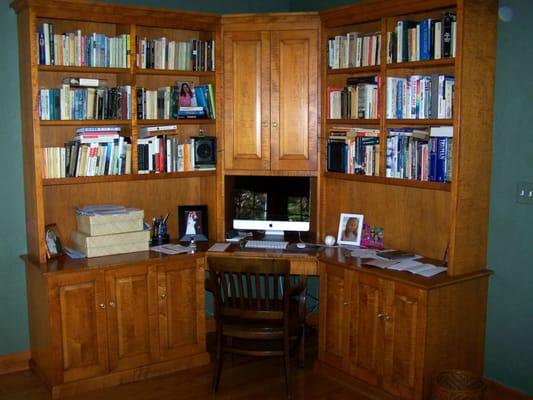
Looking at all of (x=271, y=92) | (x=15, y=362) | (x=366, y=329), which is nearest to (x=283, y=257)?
(x=366, y=329)

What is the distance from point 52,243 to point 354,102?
7.32 feet

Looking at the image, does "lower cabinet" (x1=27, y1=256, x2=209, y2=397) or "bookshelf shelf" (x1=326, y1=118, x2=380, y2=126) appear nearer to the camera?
"lower cabinet" (x1=27, y1=256, x2=209, y2=397)

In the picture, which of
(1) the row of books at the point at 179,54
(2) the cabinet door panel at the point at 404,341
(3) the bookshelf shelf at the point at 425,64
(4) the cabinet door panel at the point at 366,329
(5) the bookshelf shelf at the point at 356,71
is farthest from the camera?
(1) the row of books at the point at 179,54

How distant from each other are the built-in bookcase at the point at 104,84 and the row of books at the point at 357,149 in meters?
0.89

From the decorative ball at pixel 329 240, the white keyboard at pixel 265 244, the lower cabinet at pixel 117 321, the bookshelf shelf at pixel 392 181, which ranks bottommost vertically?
the lower cabinet at pixel 117 321

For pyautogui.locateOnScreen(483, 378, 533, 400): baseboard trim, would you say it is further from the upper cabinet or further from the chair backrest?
→ the upper cabinet

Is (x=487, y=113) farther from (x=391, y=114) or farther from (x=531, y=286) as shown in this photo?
(x=531, y=286)

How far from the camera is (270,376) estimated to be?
423 cm

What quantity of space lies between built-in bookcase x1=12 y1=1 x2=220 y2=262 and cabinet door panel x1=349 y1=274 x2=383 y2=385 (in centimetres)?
136

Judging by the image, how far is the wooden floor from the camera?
394cm

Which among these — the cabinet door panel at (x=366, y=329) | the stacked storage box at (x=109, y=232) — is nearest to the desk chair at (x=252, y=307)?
the cabinet door panel at (x=366, y=329)

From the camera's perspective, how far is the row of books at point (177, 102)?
4398 mm

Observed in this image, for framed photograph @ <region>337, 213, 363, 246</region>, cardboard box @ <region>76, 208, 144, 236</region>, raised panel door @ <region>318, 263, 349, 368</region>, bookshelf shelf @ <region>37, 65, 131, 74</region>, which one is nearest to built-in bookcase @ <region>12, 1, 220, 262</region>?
bookshelf shelf @ <region>37, 65, 131, 74</region>

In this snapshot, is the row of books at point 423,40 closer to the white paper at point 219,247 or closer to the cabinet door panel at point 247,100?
the cabinet door panel at point 247,100
